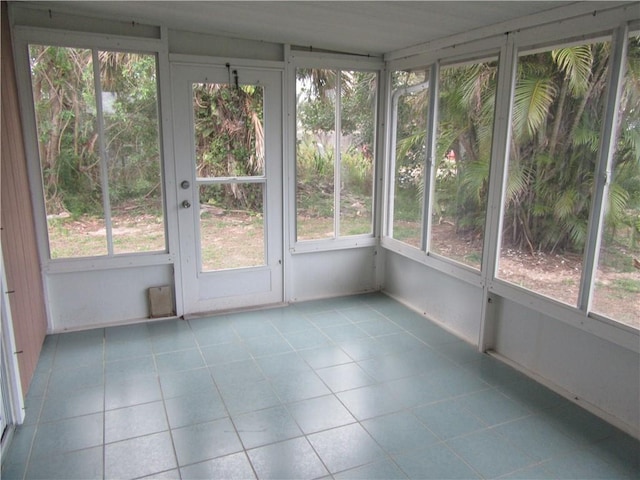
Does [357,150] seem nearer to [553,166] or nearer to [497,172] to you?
[497,172]

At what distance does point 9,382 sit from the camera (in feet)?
7.40

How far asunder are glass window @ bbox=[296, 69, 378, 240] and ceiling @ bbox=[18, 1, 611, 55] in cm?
→ 41

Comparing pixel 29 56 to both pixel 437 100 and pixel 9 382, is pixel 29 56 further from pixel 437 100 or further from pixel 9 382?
pixel 437 100

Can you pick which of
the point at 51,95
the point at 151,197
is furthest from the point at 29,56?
the point at 151,197

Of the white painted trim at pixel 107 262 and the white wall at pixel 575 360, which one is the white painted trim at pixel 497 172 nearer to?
the white wall at pixel 575 360

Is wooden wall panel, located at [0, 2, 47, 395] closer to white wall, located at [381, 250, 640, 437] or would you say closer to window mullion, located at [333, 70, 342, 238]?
window mullion, located at [333, 70, 342, 238]

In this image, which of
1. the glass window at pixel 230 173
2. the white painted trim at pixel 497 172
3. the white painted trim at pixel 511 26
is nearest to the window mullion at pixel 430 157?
the white painted trim at pixel 511 26

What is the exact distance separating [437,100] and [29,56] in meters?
2.79

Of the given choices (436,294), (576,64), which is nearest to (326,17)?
(576,64)

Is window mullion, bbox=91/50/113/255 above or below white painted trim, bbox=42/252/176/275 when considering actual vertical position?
A: above

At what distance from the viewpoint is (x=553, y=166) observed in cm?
267

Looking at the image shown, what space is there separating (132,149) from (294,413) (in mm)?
2203

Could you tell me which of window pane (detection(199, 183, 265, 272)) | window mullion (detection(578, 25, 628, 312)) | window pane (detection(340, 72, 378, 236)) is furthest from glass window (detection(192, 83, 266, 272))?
window mullion (detection(578, 25, 628, 312))

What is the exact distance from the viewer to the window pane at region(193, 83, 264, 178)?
359cm
